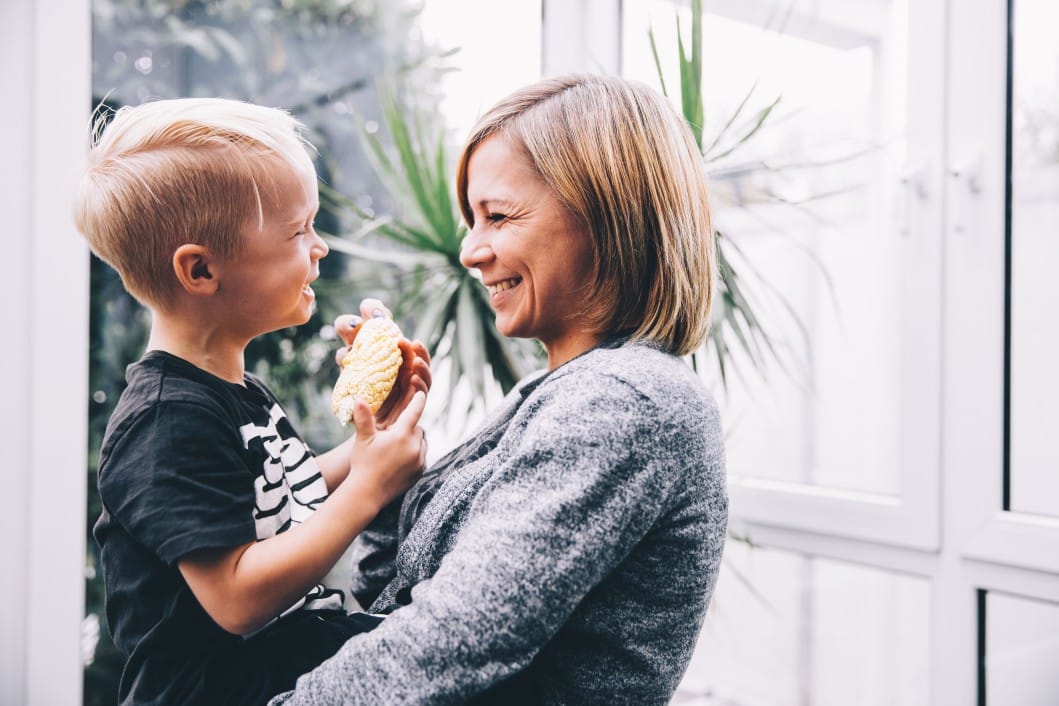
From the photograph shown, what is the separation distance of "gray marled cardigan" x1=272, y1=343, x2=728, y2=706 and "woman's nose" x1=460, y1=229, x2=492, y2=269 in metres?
0.21

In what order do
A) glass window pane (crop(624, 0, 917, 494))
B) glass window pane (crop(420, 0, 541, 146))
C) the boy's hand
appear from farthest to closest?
glass window pane (crop(420, 0, 541, 146)) → glass window pane (crop(624, 0, 917, 494)) → the boy's hand

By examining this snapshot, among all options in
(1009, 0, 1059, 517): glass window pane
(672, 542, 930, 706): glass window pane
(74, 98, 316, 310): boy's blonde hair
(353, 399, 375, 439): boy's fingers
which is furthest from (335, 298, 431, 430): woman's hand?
(1009, 0, 1059, 517): glass window pane

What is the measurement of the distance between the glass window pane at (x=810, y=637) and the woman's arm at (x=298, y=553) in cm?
121

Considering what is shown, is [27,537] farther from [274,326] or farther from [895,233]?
[895,233]

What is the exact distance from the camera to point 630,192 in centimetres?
94

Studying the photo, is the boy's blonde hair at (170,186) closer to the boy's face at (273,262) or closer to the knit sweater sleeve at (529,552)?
the boy's face at (273,262)

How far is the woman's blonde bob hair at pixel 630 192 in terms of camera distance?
3.10ft

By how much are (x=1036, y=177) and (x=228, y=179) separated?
1583 mm

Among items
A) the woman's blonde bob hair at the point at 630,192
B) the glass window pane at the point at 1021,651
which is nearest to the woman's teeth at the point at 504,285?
the woman's blonde bob hair at the point at 630,192

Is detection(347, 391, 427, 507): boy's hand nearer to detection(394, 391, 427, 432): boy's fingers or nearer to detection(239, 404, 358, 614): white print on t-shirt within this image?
detection(394, 391, 427, 432): boy's fingers

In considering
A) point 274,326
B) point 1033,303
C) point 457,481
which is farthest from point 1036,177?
point 274,326

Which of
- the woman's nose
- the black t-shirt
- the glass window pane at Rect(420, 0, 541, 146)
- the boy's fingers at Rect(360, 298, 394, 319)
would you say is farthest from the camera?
the glass window pane at Rect(420, 0, 541, 146)

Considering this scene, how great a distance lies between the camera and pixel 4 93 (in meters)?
1.64

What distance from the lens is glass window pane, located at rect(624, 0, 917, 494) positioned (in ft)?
6.08
